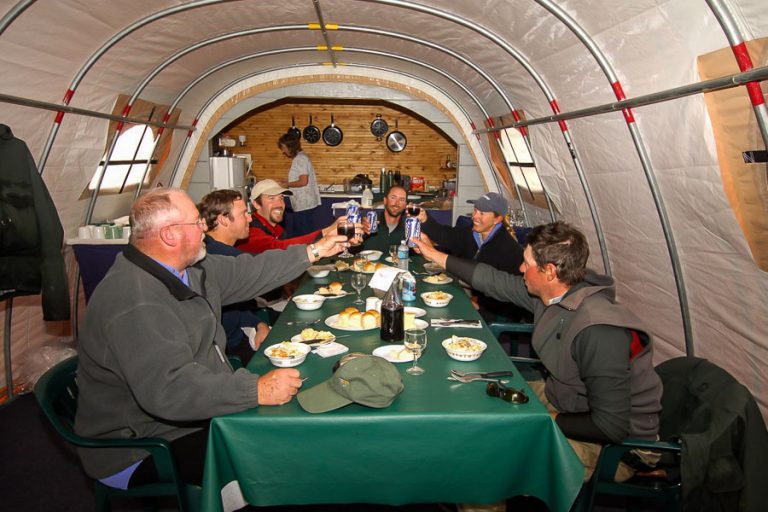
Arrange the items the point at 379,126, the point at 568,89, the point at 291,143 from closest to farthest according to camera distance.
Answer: the point at 568,89 → the point at 291,143 → the point at 379,126

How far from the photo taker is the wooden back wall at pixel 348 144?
1111 centimetres

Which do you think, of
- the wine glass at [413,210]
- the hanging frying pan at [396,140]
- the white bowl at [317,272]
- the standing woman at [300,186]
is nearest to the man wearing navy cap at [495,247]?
the wine glass at [413,210]

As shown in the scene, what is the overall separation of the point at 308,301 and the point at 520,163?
4.66 meters

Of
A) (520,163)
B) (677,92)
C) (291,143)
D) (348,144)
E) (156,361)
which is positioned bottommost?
(156,361)

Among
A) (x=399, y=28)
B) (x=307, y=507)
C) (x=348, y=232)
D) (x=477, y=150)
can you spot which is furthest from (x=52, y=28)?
(x=477, y=150)

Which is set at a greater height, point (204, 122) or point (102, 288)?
point (204, 122)

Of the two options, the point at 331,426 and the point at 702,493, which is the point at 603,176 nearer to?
the point at 702,493

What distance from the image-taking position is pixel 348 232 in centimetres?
378

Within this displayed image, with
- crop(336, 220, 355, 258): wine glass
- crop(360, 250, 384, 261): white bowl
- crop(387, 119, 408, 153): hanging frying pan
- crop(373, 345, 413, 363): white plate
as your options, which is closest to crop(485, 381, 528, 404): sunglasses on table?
crop(373, 345, 413, 363): white plate

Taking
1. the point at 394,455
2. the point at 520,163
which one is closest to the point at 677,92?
the point at 394,455

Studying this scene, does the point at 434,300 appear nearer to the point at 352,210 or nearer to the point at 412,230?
the point at 412,230

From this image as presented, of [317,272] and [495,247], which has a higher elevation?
[495,247]

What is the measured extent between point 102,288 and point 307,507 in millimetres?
1710

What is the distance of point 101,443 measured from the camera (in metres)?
2.18
